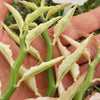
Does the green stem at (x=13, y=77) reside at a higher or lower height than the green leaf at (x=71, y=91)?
higher

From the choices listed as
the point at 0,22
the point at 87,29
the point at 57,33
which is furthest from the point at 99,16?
the point at 0,22

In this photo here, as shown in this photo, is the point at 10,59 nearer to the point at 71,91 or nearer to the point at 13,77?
the point at 13,77

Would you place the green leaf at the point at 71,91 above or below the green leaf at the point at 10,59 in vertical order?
below

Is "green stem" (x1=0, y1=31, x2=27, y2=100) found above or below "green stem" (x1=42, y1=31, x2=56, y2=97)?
above

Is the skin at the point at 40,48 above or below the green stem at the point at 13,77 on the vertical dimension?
below

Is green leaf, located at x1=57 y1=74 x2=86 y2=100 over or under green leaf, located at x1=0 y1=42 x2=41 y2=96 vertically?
under

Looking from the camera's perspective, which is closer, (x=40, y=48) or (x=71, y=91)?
(x=71, y=91)

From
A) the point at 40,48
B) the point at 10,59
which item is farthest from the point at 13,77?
the point at 40,48

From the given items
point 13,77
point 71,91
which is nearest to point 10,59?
point 13,77

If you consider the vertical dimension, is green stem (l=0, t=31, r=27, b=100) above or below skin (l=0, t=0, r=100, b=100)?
above

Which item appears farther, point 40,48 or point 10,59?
point 40,48

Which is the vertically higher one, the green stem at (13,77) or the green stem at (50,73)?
the green stem at (13,77)
